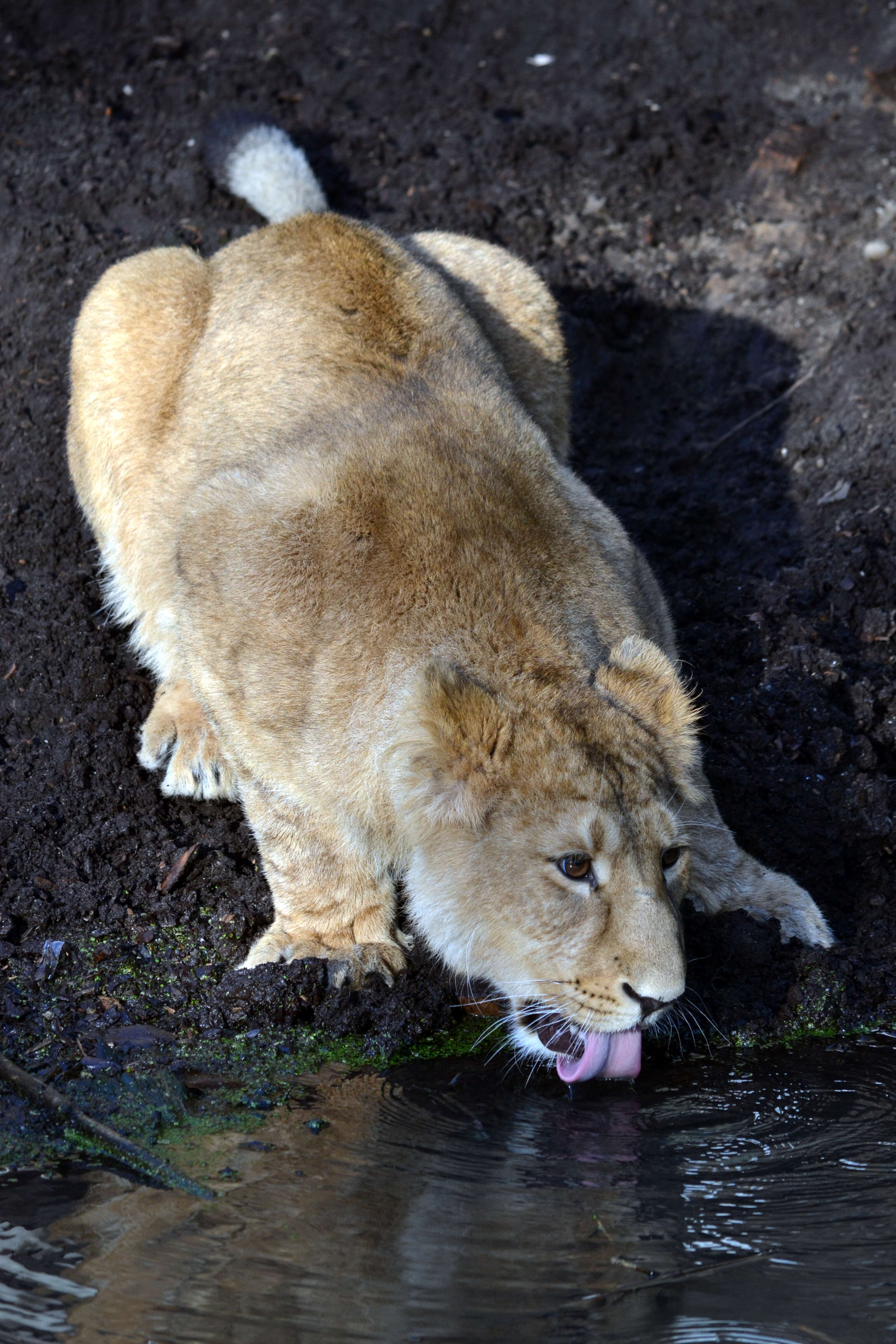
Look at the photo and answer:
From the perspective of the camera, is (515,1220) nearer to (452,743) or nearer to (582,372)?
(452,743)

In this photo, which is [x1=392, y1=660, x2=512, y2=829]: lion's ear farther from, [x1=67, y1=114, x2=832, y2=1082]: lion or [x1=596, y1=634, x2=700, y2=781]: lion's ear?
[x1=596, y1=634, x2=700, y2=781]: lion's ear

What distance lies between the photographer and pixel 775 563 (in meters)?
6.96

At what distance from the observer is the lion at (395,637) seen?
4055 millimetres

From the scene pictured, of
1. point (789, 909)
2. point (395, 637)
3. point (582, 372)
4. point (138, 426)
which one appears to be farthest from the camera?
point (582, 372)

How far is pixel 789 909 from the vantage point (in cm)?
505

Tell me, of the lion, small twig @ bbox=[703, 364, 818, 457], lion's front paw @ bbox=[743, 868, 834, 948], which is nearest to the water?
the lion

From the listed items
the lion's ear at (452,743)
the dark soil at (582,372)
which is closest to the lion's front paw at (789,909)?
the dark soil at (582,372)

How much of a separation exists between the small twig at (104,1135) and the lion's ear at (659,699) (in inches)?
72.4

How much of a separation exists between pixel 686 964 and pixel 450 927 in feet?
3.05

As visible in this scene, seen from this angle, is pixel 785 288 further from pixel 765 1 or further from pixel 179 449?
pixel 179 449

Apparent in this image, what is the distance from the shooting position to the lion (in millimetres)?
4055

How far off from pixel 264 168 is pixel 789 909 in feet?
17.2

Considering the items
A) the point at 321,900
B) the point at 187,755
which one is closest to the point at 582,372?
the point at 187,755

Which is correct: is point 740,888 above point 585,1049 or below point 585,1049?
below
